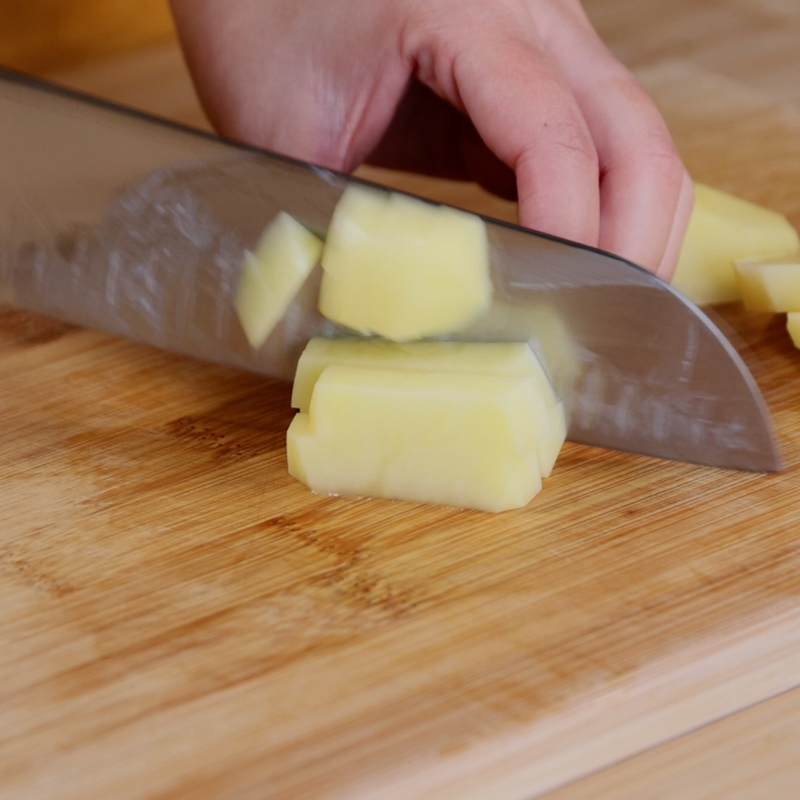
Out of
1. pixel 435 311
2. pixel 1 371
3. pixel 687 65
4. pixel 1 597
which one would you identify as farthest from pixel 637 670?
pixel 687 65

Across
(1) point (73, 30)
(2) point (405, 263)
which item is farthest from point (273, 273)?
(1) point (73, 30)

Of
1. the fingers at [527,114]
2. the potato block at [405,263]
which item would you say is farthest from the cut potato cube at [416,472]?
the fingers at [527,114]

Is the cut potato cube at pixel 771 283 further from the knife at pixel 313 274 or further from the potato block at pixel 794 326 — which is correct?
the knife at pixel 313 274

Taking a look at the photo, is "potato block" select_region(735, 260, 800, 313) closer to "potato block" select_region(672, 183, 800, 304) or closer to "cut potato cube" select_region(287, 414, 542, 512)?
"potato block" select_region(672, 183, 800, 304)

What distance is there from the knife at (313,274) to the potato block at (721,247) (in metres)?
0.39

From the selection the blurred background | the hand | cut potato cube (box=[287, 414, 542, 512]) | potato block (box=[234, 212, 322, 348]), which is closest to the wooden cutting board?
cut potato cube (box=[287, 414, 542, 512])

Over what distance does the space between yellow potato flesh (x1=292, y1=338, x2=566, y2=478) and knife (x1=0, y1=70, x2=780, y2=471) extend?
23 mm

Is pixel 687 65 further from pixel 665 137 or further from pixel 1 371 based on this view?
pixel 1 371

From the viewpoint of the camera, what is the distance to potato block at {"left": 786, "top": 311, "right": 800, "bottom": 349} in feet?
4.60

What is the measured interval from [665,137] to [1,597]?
39.9 inches

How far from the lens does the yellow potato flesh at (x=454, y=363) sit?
1175mm

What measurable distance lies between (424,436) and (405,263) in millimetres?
187

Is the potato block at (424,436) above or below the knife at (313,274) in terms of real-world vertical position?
below

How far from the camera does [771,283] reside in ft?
4.69
